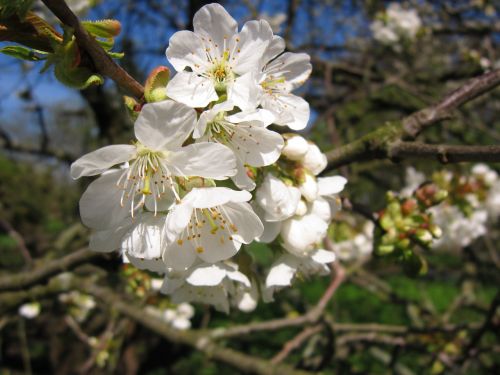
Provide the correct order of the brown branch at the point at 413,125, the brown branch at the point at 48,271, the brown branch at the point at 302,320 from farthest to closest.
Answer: the brown branch at the point at 302,320
the brown branch at the point at 48,271
the brown branch at the point at 413,125

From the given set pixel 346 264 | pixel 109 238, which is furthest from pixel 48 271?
pixel 346 264

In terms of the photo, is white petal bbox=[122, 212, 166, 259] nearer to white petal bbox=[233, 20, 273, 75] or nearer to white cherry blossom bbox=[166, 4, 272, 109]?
white cherry blossom bbox=[166, 4, 272, 109]

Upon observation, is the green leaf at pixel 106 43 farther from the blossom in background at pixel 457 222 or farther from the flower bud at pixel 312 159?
the blossom in background at pixel 457 222

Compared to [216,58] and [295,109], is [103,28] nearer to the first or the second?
[216,58]

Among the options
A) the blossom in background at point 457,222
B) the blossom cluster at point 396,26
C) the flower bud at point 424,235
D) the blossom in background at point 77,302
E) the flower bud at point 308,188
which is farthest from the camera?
the blossom cluster at point 396,26

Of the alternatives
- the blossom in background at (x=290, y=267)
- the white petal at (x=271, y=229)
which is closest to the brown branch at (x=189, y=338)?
the blossom in background at (x=290, y=267)
